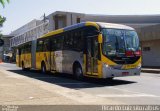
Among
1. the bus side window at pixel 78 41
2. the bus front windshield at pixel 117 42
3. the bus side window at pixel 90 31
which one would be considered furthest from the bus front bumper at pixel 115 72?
the bus side window at pixel 78 41

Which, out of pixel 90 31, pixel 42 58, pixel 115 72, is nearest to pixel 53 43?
pixel 42 58

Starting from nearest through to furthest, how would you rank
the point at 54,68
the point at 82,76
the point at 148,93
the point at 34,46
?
1. the point at 148,93
2. the point at 82,76
3. the point at 54,68
4. the point at 34,46

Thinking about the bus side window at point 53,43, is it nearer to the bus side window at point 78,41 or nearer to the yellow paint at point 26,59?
the bus side window at point 78,41

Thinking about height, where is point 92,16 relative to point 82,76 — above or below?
above

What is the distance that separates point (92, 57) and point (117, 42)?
62.3 inches

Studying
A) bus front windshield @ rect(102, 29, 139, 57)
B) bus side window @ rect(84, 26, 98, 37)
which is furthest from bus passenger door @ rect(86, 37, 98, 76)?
bus front windshield @ rect(102, 29, 139, 57)

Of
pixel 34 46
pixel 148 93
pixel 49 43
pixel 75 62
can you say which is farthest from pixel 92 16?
pixel 148 93

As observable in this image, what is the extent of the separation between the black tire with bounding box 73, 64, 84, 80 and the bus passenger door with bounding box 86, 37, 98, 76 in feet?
3.78

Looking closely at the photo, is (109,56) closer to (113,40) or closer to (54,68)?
(113,40)

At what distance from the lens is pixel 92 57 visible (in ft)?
60.8

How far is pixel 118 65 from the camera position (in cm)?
1775

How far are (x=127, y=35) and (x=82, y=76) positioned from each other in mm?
3549

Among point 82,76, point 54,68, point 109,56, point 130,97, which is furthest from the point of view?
point 54,68

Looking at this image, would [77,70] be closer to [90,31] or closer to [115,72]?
[90,31]
